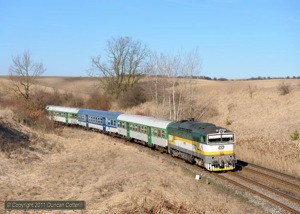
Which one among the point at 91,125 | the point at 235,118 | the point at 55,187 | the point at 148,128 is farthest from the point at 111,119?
the point at 55,187

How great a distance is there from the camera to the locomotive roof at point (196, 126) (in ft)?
69.2

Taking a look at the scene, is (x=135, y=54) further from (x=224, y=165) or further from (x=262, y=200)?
(x=262, y=200)

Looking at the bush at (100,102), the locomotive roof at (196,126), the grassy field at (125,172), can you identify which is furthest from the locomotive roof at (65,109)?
the locomotive roof at (196,126)

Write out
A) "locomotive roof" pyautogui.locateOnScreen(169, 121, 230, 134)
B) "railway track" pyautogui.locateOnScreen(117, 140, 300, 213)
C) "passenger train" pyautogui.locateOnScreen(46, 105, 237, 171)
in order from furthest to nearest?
"locomotive roof" pyautogui.locateOnScreen(169, 121, 230, 134) < "passenger train" pyautogui.locateOnScreen(46, 105, 237, 171) < "railway track" pyautogui.locateOnScreen(117, 140, 300, 213)

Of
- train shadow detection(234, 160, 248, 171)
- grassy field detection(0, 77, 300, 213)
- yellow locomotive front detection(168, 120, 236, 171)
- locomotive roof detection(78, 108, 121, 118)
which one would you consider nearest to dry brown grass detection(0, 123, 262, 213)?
grassy field detection(0, 77, 300, 213)

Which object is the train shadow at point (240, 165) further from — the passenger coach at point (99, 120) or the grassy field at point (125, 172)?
the passenger coach at point (99, 120)

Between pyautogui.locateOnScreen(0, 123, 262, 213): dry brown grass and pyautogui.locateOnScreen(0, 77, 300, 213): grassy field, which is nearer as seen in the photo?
pyautogui.locateOnScreen(0, 123, 262, 213): dry brown grass

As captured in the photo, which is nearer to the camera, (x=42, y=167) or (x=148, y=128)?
(x=42, y=167)

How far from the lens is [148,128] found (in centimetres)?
2956

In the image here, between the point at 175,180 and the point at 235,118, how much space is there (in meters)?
25.4

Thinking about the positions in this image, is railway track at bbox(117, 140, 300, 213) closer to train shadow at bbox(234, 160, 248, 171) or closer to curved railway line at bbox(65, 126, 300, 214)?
curved railway line at bbox(65, 126, 300, 214)

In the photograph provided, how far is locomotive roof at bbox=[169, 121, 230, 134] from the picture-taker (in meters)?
21.1

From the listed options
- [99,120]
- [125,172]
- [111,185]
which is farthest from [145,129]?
[111,185]

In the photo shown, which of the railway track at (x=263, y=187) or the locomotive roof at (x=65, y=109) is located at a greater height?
the locomotive roof at (x=65, y=109)
